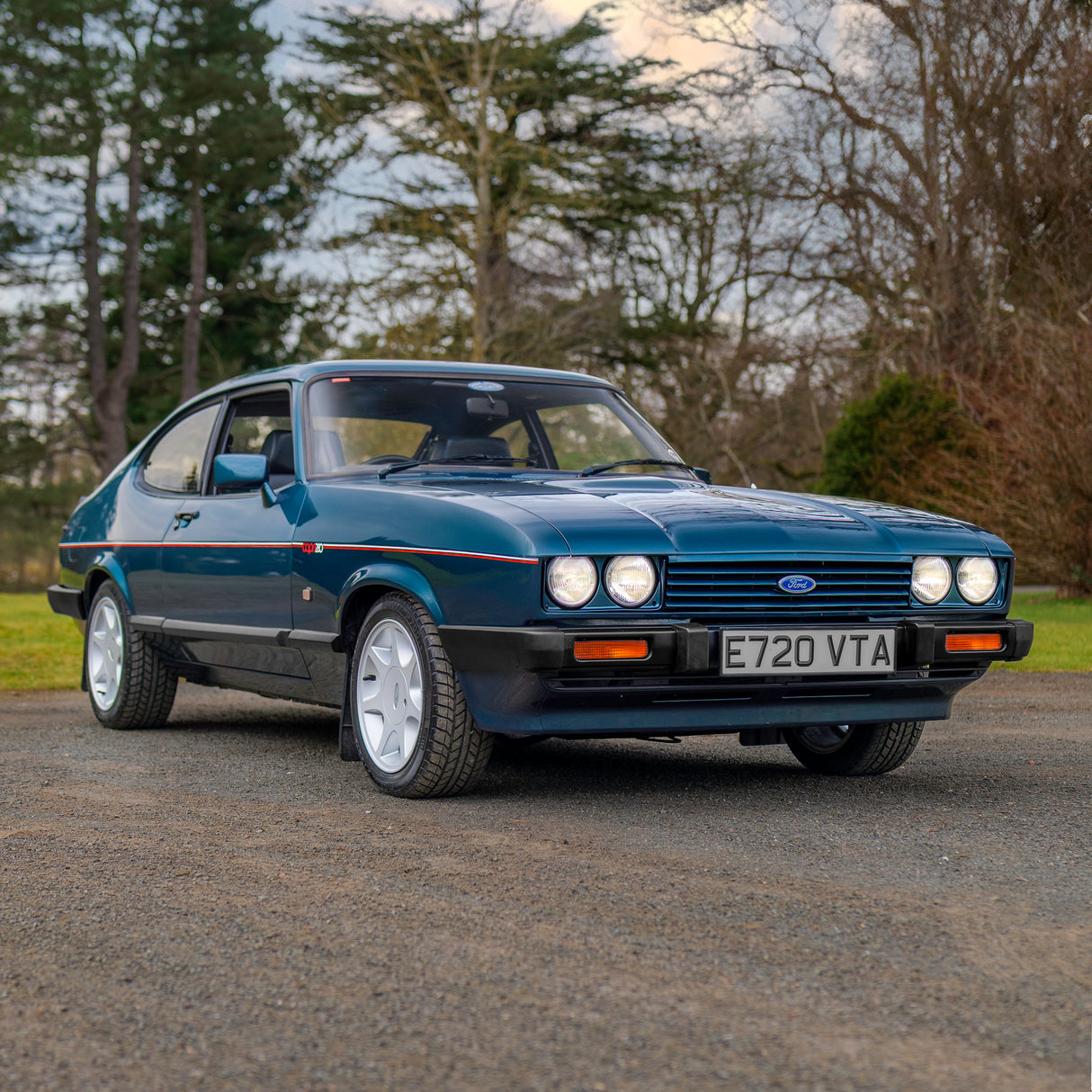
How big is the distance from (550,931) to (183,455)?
4616mm

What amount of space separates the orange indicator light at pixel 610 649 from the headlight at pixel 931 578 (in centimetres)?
112

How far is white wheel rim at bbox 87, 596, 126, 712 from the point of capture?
7266 mm

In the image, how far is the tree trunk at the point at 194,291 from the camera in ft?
115

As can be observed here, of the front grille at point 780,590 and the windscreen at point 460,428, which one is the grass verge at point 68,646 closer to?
the windscreen at point 460,428

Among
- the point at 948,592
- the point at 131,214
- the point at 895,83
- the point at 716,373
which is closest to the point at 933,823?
the point at 948,592

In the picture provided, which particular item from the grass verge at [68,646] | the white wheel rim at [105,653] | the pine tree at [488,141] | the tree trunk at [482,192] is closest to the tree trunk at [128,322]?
the pine tree at [488,141]

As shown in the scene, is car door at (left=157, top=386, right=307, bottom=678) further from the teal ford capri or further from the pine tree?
the pine tree

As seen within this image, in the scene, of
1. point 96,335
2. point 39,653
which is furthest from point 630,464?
point 96,335

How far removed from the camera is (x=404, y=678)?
5.05 m

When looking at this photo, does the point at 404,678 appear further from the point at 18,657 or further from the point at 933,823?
the point at 18,657

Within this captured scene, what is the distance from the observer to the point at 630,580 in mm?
4578

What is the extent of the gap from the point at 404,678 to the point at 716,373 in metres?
24.3

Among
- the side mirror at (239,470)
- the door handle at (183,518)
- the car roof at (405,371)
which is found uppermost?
the car roof at (405,371)

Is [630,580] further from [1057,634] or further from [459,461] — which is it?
[1057,634]
